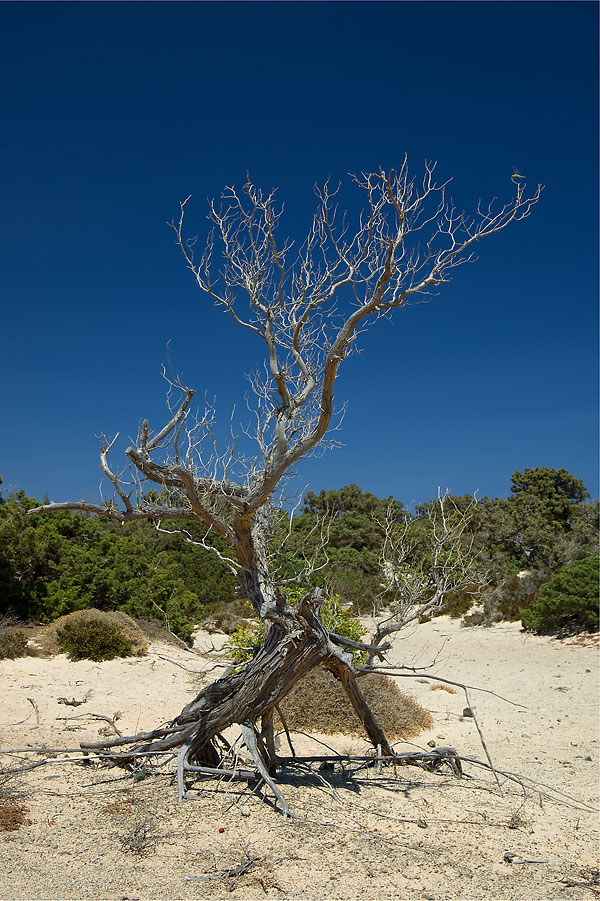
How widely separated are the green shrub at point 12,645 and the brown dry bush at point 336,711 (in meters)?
5.19

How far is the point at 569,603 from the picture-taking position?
16688mm

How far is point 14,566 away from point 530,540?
65.5 feet

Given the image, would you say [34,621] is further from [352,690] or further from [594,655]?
[594,655]

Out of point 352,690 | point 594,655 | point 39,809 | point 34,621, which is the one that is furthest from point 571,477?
point 39,809

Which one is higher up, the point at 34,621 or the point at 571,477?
the point at 571,477

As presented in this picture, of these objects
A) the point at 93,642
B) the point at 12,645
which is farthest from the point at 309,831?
the point at 12,645

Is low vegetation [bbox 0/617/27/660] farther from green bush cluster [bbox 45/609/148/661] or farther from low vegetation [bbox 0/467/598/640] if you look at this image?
green bush cluster [bbox 45/609/148/661]

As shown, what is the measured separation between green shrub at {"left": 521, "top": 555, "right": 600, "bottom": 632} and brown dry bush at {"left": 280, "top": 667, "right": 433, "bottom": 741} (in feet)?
29.2

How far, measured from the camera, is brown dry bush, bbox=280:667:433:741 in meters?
8.34

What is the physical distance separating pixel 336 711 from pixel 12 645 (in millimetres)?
6159

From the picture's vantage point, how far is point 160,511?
5.06 m

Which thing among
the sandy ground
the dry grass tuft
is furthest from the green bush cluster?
the dry grass tuft

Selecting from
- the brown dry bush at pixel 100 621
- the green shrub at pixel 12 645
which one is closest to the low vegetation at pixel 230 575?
the green shrub at pixel 12 645

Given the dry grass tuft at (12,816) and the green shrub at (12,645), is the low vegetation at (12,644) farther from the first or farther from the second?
the dry grass tuft at (12,816)
